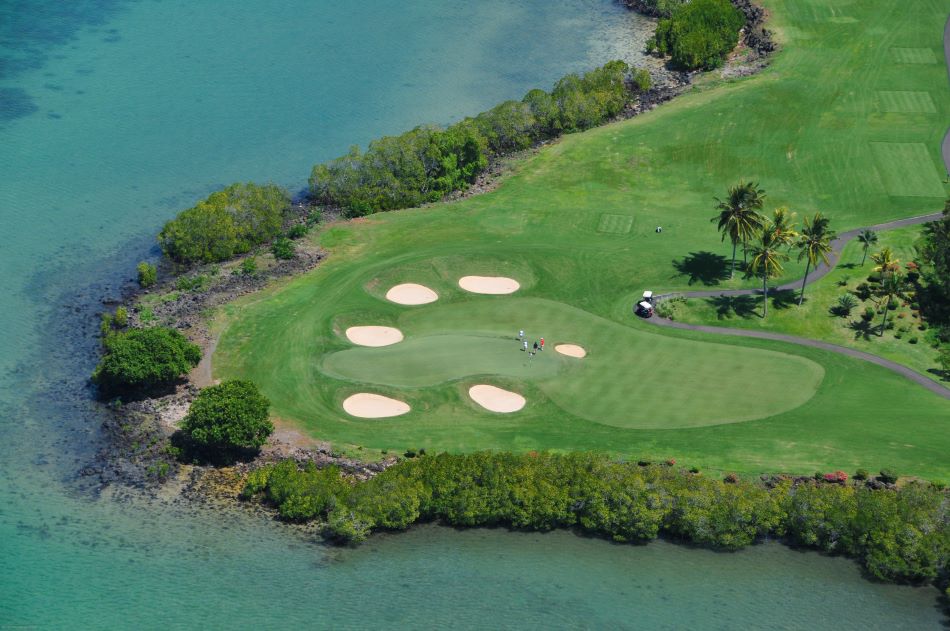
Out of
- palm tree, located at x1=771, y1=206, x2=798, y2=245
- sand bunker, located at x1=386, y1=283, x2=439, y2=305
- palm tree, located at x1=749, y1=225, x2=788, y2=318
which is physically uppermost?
palm tree, located at x1=771, y1=206, x2=798, y2=245

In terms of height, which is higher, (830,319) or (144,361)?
(830,319)

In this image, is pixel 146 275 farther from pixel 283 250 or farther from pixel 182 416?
pixel 182 416

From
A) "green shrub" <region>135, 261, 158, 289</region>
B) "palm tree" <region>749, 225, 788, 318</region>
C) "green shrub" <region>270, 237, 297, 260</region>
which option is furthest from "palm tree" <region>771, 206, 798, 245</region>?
"green shrub" <region>135, 261, 158, 289</region>

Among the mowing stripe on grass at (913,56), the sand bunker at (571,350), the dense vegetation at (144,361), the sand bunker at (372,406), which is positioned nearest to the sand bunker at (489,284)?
the sand bunker at (571,350)

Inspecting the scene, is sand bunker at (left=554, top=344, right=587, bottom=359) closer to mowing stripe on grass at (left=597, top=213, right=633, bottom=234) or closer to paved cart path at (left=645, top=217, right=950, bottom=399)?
paved cart path at (left=645, top=217, right=950, bottom=399)

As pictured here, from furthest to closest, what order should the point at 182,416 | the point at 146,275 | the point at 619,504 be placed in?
the point at 146,275
the point at 182,416
the point at 619,504

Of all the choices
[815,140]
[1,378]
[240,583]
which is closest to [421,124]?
[815,140]

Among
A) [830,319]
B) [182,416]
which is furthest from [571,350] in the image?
[182,416]
